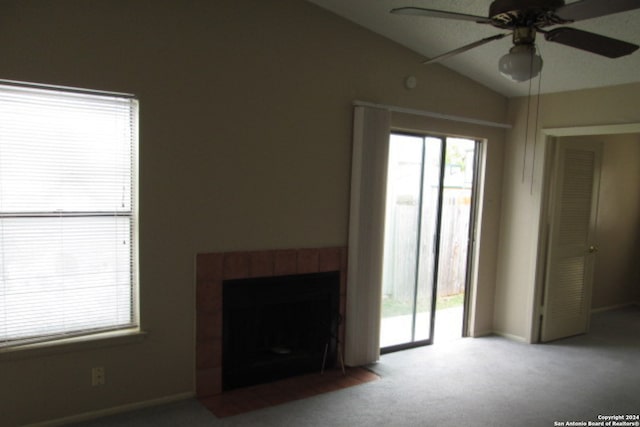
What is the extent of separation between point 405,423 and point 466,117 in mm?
2806

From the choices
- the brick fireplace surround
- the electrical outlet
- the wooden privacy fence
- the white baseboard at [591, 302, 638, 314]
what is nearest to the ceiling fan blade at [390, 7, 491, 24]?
the brick fireplace surround

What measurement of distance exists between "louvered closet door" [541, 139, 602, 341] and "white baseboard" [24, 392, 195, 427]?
3558 millimetres

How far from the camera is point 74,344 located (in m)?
2.71

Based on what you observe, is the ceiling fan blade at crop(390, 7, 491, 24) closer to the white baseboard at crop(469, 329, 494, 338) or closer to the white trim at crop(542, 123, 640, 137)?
the white trim at crop(542, 123, 640, 137)

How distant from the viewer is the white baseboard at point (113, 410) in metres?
2.71

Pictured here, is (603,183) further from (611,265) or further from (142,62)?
(142,62)

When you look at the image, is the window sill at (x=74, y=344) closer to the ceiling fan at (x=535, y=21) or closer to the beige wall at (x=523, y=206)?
the ceiling fan at (x=535, y=21)

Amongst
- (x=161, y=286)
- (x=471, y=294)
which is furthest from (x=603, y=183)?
(x=161, y=286)

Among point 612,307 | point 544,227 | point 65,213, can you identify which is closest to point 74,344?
point 65,213

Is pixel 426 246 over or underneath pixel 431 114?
underneath

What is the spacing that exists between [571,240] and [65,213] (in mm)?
4623

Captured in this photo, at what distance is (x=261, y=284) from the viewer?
3352 millimetres

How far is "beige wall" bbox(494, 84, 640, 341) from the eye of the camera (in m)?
4.41

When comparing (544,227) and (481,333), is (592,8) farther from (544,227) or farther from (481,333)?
(481,333)
